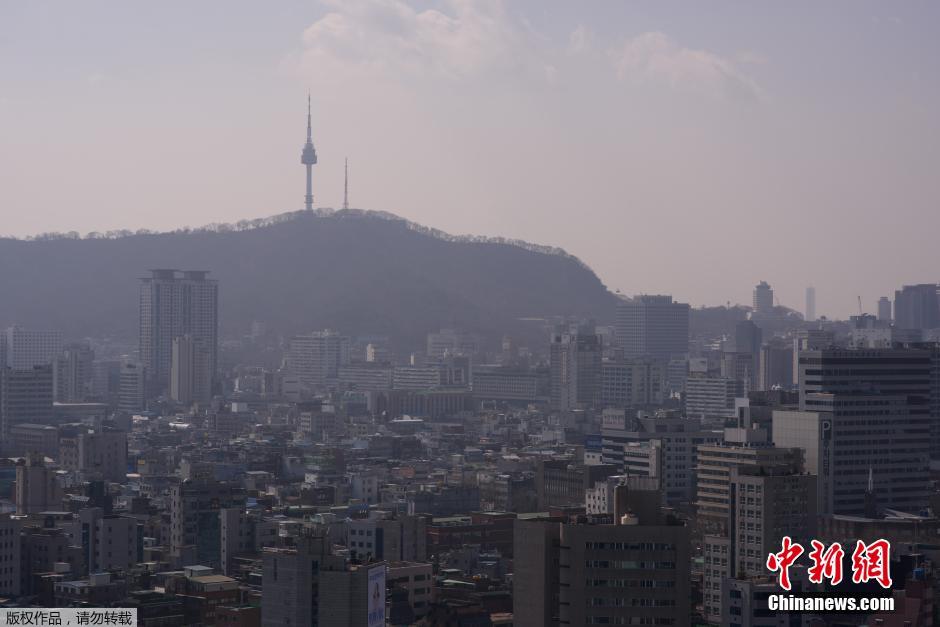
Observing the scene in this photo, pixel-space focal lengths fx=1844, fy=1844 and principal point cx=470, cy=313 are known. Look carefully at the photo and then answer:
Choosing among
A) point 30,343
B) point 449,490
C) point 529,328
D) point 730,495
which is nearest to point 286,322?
point 529,328

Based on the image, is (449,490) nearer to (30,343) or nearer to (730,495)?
(730,495)

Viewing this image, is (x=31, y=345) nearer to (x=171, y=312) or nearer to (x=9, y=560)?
(x=171, y=312)

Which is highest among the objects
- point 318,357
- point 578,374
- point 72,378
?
point 318,357

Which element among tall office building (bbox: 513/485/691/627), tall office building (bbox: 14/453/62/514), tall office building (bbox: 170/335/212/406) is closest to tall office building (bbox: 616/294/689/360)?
tall office building (bbox: 170/335/212/406)

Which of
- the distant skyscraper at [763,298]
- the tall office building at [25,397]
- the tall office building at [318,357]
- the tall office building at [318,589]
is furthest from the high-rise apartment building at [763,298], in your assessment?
the tall office building at [318,589]

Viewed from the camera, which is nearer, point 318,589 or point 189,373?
point 318,589

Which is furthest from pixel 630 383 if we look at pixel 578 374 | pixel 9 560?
pixel 9 560
